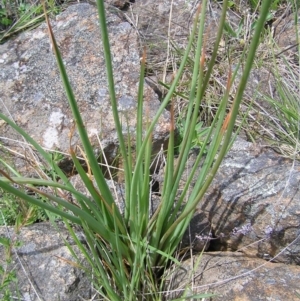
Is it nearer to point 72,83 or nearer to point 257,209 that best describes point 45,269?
point 257,209

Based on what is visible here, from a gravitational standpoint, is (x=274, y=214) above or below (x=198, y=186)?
below

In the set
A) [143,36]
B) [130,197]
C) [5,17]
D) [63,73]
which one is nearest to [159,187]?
[130,197]

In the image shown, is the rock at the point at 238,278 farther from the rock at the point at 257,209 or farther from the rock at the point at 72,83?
the rock at the point at 72,83

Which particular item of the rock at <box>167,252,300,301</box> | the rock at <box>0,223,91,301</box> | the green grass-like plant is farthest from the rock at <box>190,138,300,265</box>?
the rock at <box>0,223,91,301</box>

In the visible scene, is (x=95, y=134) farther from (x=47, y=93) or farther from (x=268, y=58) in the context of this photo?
(x=268, y=58)

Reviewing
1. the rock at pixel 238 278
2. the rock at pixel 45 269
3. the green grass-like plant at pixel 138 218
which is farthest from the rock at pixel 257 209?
the rock at pixel 45 269

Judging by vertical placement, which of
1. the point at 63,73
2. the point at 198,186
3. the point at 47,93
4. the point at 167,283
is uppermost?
the point at 63,73
